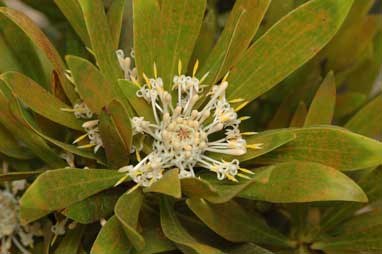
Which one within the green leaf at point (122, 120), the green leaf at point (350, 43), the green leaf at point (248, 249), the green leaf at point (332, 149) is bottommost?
the green leaf at point (248, 249)

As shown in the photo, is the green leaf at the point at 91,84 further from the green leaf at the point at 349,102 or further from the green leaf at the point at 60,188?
the green leaf at the point at 349,102

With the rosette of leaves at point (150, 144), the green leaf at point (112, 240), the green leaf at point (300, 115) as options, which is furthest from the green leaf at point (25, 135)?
the green leaf at point (300, 115)

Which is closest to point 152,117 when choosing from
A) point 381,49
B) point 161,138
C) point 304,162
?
point 161,138

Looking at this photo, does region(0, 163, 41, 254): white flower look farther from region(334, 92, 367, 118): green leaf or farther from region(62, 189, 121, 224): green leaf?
region(334, 92, 367, 118): green leaf

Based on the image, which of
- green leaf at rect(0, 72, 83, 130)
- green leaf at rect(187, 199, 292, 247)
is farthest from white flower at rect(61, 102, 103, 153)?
green leaf at rect(187, 199, 292, 247)

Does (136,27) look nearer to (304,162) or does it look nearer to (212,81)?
(212,81)
